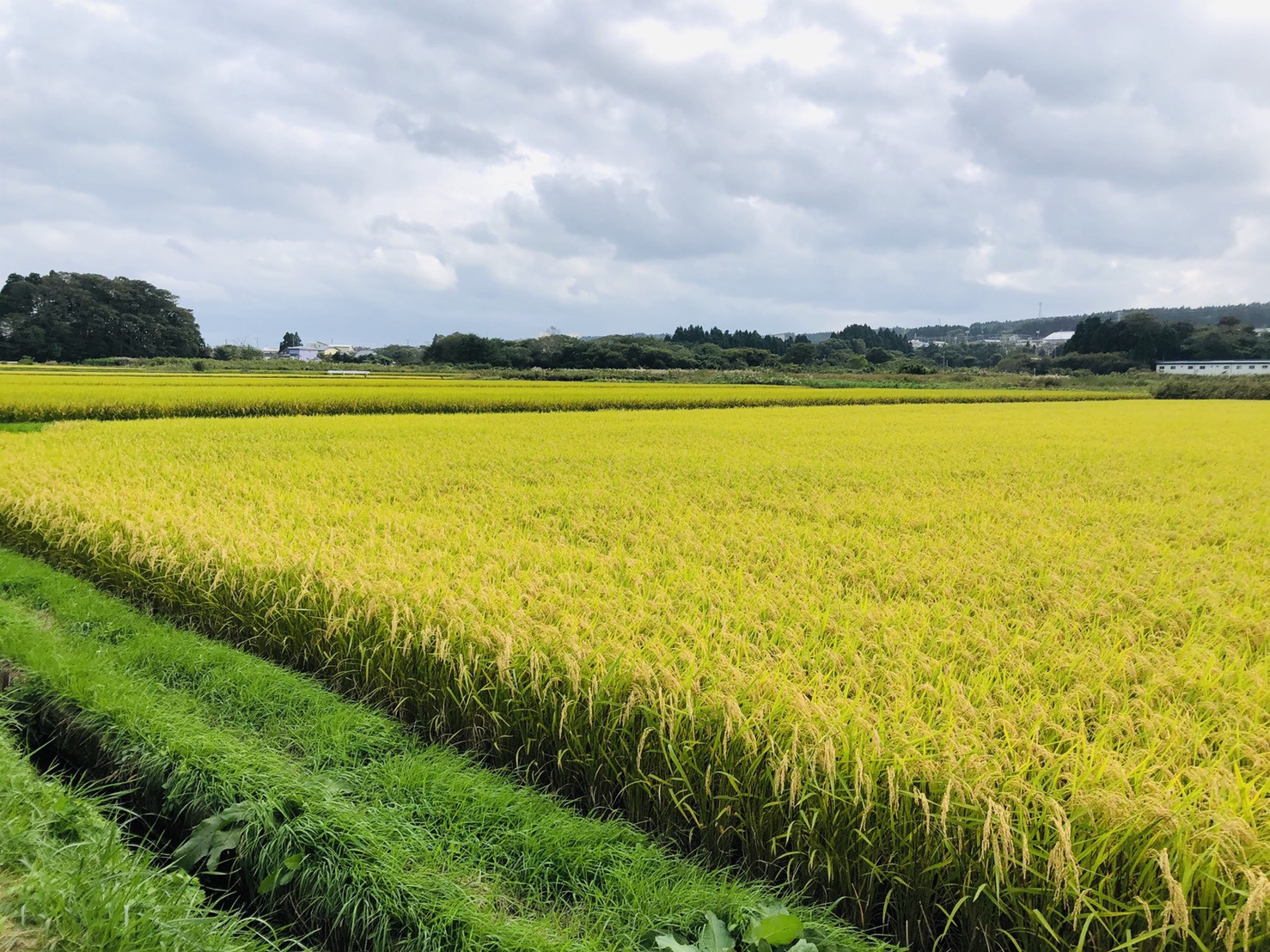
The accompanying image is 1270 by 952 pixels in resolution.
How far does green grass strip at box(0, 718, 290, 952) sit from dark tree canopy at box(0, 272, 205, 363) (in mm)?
87368

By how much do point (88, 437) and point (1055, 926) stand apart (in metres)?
15.0

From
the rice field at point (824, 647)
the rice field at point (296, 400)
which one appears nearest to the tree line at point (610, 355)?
the rice field at point (296, 400)

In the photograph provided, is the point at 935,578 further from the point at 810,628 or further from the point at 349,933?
the point at 349,933

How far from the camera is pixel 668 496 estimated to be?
7.84 m

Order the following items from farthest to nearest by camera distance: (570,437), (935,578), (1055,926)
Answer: (570,437), (935,578), (1055,926)

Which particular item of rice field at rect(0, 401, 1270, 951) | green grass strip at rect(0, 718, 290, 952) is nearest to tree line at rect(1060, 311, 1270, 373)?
rice field at rect(0, 401, 1270, 951)

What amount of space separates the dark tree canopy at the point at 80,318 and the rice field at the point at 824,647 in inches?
3148

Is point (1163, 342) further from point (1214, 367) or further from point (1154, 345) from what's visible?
point (1214, 367)

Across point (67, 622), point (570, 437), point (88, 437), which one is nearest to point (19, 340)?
point (88, 437)

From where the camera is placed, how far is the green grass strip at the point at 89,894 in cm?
238

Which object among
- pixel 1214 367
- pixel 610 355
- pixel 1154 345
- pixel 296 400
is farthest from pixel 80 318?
pixel 1154 345

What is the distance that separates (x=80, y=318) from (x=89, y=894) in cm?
9001

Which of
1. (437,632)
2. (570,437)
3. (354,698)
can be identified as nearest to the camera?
(437,632)

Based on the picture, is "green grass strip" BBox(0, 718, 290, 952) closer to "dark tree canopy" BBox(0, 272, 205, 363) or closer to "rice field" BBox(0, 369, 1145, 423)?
"rice field" BBox(0, 369, 1145, 423)
